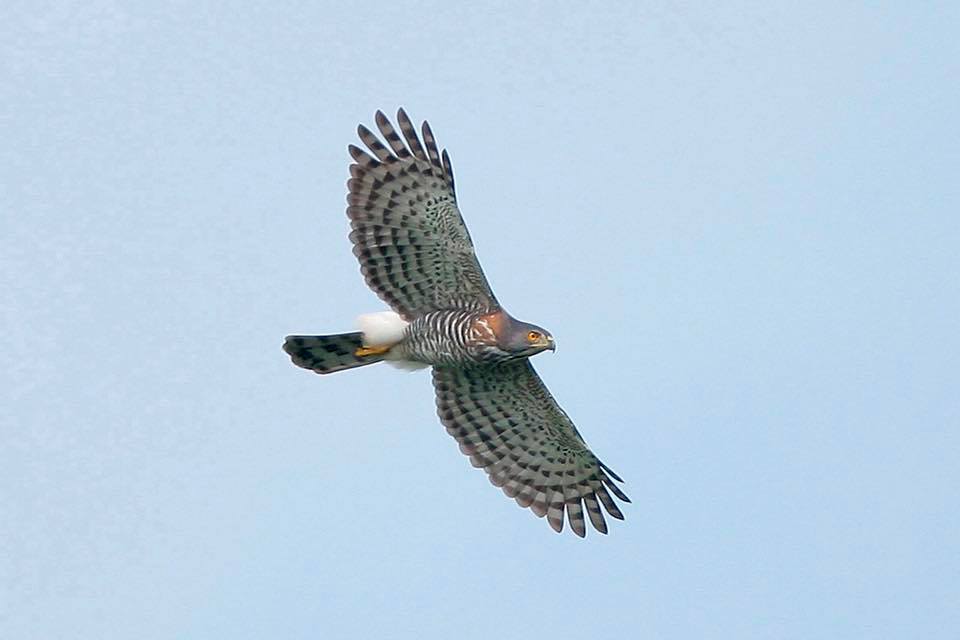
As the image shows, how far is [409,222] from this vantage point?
2042 cm

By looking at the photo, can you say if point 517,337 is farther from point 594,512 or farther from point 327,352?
point 594,512

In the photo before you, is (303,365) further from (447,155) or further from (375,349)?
(447,155)

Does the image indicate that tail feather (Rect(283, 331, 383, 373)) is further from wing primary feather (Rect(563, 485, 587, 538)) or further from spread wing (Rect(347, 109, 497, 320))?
wing primary feather (Rect(563, 485, 587, 538))

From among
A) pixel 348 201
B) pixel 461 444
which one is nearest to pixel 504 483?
pixel 461 444

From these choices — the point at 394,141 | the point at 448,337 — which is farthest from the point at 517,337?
the point at 394,141

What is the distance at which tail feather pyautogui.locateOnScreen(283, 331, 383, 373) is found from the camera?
68.3 feet

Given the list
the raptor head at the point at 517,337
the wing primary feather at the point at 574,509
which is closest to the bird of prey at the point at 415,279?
the raptor head at the point at 517,337

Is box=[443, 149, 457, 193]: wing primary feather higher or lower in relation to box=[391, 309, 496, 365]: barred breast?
higher

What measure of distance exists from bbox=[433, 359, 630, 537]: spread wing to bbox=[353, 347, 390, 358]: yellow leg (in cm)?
80

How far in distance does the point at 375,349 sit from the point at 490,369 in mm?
1233

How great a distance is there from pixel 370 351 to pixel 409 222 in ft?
4.61

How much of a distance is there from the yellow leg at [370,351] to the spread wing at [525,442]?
799 mm

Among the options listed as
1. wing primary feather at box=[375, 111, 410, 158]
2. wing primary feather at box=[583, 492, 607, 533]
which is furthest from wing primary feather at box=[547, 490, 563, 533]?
wing primary feather at box=[375, 111, 410, 158]

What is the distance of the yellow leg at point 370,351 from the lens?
2078cm
